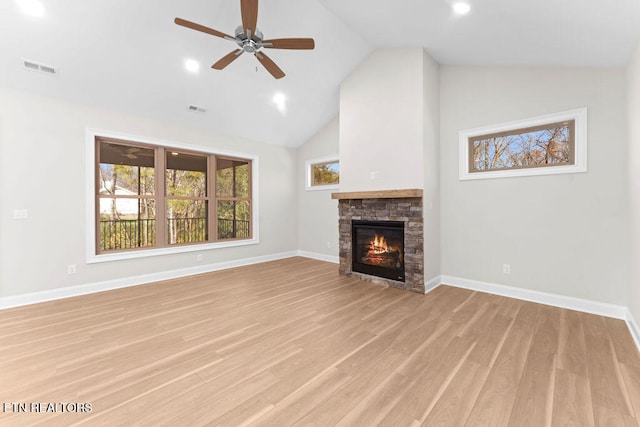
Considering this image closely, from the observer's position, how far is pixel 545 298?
3424mm

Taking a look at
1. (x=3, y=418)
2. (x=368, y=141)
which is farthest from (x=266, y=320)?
(x=368, y=141)

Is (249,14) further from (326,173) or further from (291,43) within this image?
(326,173)

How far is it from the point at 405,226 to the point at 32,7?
4.89m

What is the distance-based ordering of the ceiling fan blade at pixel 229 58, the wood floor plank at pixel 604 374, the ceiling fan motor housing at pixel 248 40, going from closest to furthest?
the wood floor plank at pixel 604 374, the ceiling fan motor housing at pixel 248 40, the ceiling fan blade at pixel 229 58

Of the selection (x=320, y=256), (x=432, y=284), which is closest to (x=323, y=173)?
(x=320, y=256)

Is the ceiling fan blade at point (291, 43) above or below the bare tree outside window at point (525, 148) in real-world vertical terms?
above

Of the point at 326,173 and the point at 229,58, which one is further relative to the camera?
the point at 326,173

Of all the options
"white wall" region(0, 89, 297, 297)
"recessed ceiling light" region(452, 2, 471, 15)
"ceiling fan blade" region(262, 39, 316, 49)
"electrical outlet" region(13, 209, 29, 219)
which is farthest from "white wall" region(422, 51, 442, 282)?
"electrical outlet" region(13, 209, 29, 219)

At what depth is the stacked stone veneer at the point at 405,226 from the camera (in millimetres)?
3881

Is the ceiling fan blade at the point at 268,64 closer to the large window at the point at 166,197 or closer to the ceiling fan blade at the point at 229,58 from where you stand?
the ceiling fan blade at the point at 229,58

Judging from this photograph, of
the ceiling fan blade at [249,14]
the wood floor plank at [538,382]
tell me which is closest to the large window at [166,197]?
the ceiling fan blade at [249,14]

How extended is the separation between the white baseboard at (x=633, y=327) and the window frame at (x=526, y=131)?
161 centimetres

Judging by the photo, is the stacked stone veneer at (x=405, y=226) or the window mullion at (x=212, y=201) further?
the window mullion at (x=212, y=201)

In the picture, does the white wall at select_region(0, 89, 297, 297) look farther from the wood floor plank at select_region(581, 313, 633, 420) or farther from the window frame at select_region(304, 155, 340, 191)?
the wood floor plank at select_region(581, 313, 633, 420)
